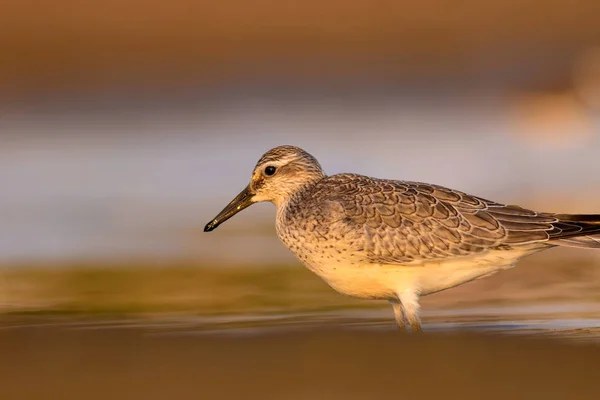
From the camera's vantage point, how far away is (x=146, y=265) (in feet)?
42.8

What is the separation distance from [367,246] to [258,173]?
A: 1619 mm

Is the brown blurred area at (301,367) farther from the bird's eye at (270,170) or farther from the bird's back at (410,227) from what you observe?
the bird's eye at (270,170)

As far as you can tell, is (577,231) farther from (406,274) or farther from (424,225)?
(406,274)

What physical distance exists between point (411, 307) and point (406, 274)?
351mm

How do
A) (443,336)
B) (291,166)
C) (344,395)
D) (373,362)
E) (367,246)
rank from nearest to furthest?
(344,395), (373,362), (443,336), (367,246), (291,166)

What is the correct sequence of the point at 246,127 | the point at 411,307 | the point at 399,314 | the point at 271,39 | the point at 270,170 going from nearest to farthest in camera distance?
1. the point at 411,307
2. the point at 399,314
3. the point at 270,170
4. the point at 246,127
5. the point at 271,39

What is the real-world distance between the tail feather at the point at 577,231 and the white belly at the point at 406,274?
0.39 meters

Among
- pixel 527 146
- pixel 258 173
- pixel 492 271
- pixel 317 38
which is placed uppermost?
pixel 317 38

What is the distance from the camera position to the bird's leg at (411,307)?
9.73 m

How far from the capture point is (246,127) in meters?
20.2

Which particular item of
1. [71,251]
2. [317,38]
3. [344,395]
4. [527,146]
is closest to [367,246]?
[344,395]

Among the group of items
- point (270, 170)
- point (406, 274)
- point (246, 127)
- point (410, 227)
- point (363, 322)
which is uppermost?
point (246, 127)

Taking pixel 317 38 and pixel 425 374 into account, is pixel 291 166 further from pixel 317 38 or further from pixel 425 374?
pixel 317 38

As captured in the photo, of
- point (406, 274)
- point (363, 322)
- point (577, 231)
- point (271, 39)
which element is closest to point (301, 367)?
point (406, 274)
